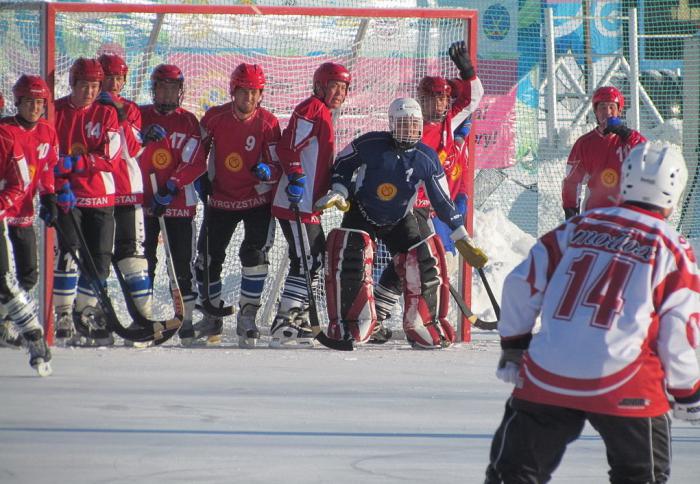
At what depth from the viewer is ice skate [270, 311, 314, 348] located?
6.08 m

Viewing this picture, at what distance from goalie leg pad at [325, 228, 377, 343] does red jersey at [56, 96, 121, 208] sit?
1.17 metres

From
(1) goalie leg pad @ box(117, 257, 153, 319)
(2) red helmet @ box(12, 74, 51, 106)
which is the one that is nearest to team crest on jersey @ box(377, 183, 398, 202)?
(1) goalie leg pad @ box(117, 257, 153, 319)

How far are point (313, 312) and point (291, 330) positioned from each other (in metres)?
0.23

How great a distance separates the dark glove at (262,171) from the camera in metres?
5.90

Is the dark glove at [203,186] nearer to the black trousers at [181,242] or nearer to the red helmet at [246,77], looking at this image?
the black trousers at [181,242]

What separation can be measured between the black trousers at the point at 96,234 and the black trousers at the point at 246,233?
55 cm

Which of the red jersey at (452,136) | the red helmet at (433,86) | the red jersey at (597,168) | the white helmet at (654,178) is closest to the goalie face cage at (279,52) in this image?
the red jersey at (452,136)

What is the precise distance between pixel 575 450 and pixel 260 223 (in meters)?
2.77

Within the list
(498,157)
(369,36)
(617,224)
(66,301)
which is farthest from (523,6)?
(617,224)

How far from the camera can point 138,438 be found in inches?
147

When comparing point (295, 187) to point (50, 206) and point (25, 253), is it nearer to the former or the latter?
point (50, 206)

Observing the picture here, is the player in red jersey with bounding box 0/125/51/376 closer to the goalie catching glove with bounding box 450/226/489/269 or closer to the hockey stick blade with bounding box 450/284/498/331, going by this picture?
the goalie catching glove with bounding box 450/226/489/269

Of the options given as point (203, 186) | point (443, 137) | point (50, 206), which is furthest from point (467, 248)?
point (50, 206)

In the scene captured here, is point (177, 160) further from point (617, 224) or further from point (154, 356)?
point (617, 224)
